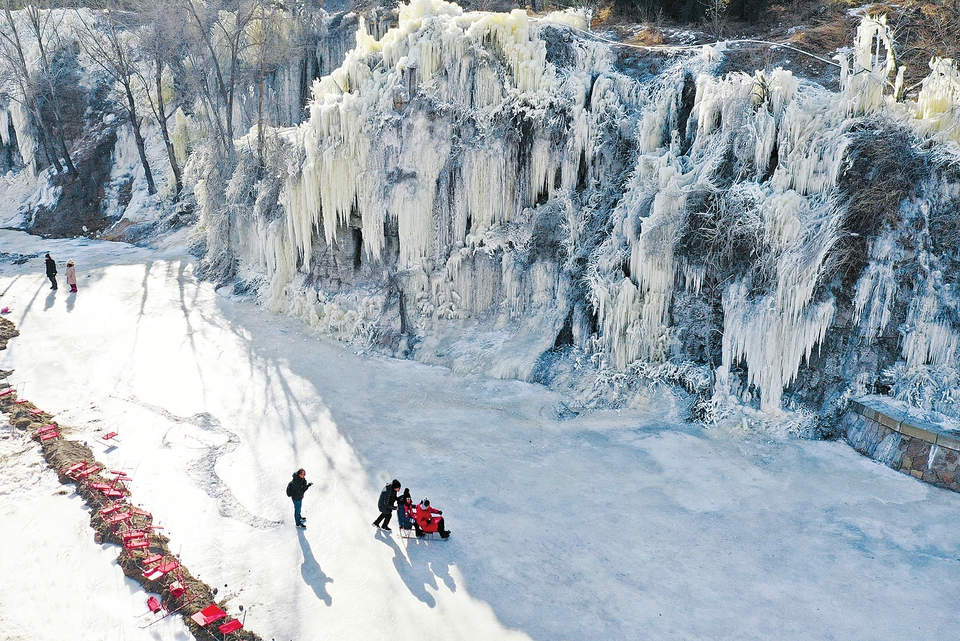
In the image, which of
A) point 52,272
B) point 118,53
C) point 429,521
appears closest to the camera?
point 429,521

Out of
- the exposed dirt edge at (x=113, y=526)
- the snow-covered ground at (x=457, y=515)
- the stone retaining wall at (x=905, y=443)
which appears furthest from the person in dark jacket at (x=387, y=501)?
the stone retaining wall at (x=905, y=443)

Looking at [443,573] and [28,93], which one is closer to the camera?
[443,573]

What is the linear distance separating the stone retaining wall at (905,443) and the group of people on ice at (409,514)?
22.5 ft

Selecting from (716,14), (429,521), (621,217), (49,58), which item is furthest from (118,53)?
(429,521)

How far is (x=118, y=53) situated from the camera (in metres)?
25.0

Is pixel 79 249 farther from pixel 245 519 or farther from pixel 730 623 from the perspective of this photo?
pixel 730 623

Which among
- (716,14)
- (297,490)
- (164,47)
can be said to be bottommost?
(297,490)

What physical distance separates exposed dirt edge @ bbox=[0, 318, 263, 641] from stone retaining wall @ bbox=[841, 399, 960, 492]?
923 cm

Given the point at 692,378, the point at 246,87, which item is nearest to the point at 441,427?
the point at 692,378

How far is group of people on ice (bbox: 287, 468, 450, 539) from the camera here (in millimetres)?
8258

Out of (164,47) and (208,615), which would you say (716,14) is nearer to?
(208,615)

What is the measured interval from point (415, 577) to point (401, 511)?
Result: 3.04 feet

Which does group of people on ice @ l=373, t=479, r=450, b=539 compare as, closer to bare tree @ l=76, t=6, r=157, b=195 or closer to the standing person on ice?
the standing person on ice

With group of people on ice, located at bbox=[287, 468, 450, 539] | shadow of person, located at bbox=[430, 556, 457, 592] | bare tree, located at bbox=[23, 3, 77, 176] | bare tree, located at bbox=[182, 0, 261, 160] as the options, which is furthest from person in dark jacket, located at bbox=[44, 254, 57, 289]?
shadow of person, located at bbox=[430, 556, 457, 592]
